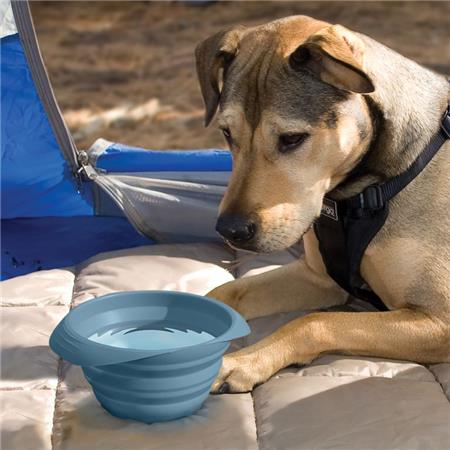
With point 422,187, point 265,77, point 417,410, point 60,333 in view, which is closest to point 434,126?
point 422,187

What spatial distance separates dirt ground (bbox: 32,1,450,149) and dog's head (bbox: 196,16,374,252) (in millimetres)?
3625

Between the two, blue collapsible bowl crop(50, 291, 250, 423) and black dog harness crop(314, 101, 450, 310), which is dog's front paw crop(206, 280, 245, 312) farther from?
blue collapsible bowl crop(50, 291, 250, 423)

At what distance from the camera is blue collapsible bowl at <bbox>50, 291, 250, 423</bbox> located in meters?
2.55

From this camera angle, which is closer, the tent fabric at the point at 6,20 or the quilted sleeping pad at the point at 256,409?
the quilted sleeping pad at the point at 256,409

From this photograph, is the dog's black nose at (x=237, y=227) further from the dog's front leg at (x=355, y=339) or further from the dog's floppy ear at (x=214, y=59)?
the dog's floppy ear at (x=214, y=59)

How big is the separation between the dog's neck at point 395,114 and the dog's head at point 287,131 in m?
0.06

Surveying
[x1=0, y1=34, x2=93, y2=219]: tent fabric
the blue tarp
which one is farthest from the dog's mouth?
[x1=0, y1=34, x2=93, y2=219]: tent fabric

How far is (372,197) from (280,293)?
1.90 ft

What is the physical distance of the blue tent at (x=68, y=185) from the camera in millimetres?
4105

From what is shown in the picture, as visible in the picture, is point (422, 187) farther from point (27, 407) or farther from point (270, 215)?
point (27, 407)

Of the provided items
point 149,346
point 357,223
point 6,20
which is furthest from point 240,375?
point 6,20

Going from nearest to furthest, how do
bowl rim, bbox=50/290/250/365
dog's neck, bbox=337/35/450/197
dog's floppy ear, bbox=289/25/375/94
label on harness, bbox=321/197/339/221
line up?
bowl rim, bbox=50/290/250/365 → dog's floppy ear, bbox=289/25/375/94 → dog's neck, bbox=337/35/450/197 → label on harness, bbox=321/197/339/221

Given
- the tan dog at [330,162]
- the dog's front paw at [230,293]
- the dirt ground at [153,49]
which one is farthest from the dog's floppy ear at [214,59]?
the dirt ground at [153,49]

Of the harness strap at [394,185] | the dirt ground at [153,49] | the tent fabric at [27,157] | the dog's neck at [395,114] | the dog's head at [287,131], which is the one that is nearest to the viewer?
the dog's head at [287,131]
